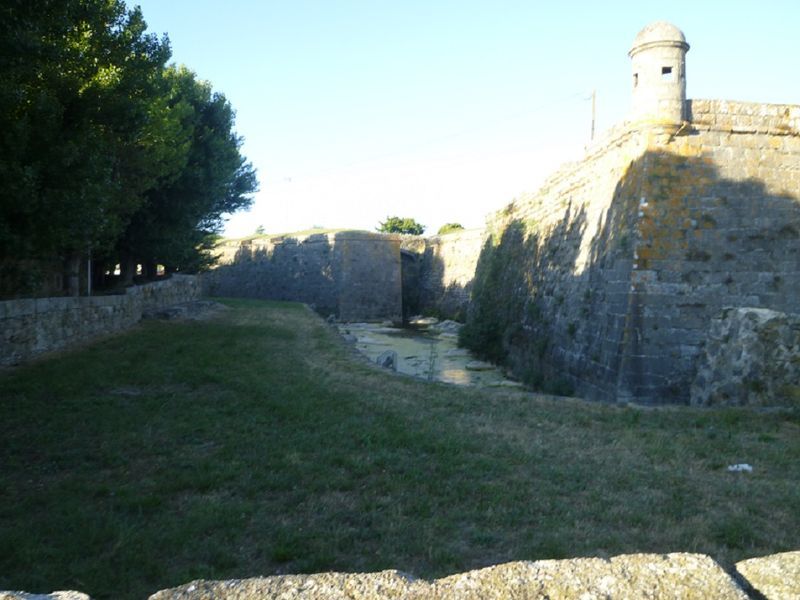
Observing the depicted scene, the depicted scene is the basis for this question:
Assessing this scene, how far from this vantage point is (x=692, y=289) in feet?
32.2

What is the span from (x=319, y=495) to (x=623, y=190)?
27.0ft

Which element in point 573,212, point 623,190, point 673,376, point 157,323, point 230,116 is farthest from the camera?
point 230,116

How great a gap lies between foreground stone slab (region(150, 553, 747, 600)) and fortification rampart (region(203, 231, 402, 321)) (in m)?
31.9

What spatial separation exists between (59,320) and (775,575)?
1240 centimetres

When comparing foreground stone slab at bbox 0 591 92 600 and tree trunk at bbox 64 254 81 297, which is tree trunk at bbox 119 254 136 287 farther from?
foreground stone slab at bbox 0 591 92 600

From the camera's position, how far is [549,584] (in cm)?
179

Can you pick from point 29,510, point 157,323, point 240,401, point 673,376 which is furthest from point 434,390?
point 157,323

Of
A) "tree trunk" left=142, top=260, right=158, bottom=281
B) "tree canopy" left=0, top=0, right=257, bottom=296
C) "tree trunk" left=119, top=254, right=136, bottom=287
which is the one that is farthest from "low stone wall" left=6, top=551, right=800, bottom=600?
"tree trunk" left=142, top=260, right=158, bottom=281

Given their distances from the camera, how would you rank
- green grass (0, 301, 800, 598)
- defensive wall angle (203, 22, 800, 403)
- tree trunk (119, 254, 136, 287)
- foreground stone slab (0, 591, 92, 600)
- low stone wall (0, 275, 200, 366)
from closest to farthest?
foreground stone slab (0, 591, 92, 600)
green grass (0, 301, 800, 598)
defensive wall angle (203, 22, 800, 403)
low stone wall (0, 275, 200, 366)
tree trunk (119, 254, 136, 287)

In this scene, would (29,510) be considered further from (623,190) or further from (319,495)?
(623,190)

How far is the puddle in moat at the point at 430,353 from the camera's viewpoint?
1418 cm

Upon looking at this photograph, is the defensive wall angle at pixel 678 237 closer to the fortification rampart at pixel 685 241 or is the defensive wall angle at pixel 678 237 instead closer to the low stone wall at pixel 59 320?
the fortification rampart at pixel 685 241

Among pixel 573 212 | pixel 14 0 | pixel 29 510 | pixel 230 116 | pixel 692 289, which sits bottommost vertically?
pixel 29 510

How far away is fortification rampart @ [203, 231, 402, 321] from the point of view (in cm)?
3400
